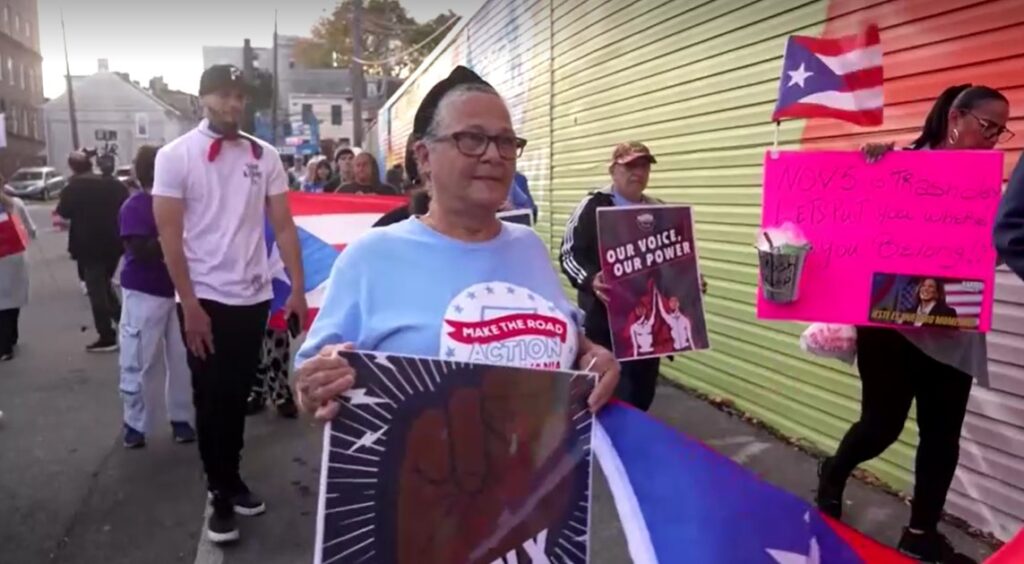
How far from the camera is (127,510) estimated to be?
16.1 feet

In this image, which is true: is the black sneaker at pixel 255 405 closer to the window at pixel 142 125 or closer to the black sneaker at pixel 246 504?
the black sneaker at pixel 246 504

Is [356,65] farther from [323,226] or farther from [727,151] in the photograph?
[727,151]

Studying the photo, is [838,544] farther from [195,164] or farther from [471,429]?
[195,164]

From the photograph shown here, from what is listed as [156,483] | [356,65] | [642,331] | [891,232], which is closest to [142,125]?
[356,65]

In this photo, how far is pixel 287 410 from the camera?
6.73 m

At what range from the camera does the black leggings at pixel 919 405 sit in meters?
3.79

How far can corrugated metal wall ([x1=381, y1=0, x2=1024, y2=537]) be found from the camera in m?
4.32

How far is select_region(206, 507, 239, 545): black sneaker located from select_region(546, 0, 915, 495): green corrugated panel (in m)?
3.43

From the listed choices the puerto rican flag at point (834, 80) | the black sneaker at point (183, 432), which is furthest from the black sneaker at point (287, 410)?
the puerto rican flag at point (834, 80)

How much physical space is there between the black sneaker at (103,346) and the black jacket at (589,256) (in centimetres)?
649

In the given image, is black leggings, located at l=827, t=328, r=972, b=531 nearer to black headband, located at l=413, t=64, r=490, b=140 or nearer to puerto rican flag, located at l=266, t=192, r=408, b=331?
black headband, located at l=413, t=64, r=490, b=140

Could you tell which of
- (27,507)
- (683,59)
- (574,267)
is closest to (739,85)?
(683,59)

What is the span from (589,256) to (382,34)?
55.0 meters

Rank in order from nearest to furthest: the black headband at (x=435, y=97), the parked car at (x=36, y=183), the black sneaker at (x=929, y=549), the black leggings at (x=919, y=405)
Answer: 1. the black headband at (x=435, y=97)
2. the black leggings at (x=919, y=405)
3. the black sneaker at (x=929, y=549)
4. the parked car at (x=36, y=183)
